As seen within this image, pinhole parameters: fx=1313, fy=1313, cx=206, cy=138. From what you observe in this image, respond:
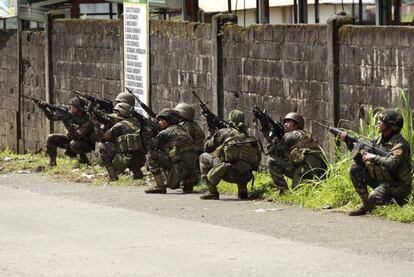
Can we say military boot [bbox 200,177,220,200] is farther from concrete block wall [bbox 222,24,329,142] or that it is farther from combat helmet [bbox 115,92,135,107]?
combat helmet [bbox 115,92,135,107]

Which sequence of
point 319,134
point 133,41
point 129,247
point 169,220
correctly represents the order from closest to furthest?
point 129,247 < point 169,220 < point 319,134 < point 133,41

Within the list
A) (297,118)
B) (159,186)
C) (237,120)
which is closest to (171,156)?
(159,186)

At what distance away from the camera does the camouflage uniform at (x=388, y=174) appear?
543 inches

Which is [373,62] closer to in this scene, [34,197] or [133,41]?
[34,197]

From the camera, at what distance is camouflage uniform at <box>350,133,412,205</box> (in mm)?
13797

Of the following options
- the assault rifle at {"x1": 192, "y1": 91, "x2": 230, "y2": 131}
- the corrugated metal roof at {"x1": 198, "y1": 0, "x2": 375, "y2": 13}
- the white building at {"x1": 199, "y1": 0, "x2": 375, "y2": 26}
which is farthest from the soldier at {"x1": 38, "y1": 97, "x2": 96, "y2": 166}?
the corrugated metal roof at {"x1": 198, "y1": 0, "x2": 375, "y2": 13}

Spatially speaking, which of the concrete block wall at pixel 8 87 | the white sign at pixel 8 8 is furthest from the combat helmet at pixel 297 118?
the white sign at pixel 8 8

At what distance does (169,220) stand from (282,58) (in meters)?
3.93

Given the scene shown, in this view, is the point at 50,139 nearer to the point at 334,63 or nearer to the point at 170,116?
the point at 170,116

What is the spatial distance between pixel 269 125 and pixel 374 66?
1.59 m

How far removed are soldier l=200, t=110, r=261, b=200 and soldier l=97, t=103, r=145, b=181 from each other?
2.26 metres

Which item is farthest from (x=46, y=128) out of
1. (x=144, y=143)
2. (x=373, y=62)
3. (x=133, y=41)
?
(x=373, y=62)

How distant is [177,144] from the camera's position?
17.2 m

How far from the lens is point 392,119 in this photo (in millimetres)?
13805
